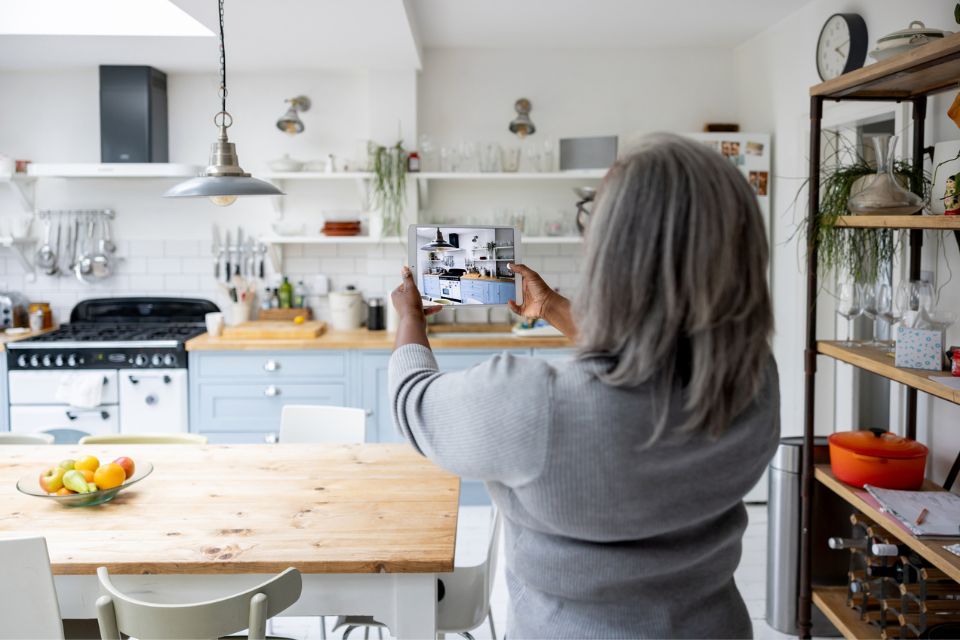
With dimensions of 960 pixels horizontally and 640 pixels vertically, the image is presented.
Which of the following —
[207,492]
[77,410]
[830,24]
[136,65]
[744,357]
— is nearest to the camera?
[744,357]

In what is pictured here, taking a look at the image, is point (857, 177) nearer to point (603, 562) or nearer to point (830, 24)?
point (830, 24)

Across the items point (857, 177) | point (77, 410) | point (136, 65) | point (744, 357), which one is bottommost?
point (77, 410)

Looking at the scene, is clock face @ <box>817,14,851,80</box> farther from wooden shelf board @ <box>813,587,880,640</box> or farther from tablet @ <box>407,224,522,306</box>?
tablet @ <box>407,224,522,306</box>

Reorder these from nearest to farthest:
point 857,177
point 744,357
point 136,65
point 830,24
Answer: point 744,357 < point 857,177 < point 830,24 < point 136,65

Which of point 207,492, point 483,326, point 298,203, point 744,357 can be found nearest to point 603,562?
point 744,357

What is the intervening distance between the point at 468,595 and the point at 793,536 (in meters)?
1.39

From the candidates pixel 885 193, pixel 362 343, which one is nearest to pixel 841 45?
pixel 885 193

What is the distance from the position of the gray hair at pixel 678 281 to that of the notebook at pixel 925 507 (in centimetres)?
150

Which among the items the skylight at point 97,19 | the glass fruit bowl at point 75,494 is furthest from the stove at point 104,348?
the glass fruit bowl at point 75,494

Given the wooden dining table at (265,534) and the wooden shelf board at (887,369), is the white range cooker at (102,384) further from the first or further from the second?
the wooden shelf board at (887,369)

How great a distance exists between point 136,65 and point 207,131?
533mm

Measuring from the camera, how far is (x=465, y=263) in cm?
197

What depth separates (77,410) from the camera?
4.42m

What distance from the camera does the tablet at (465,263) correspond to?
1922 millimetres
